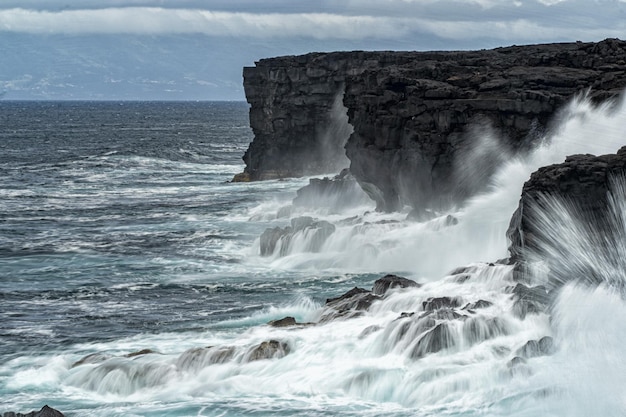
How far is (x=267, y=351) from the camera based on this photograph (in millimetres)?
27359

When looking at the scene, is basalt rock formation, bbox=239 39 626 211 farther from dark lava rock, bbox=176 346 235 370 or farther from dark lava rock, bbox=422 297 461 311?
dark lava rock, bbox=176 346 235 370

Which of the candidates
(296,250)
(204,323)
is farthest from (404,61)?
(204,323)

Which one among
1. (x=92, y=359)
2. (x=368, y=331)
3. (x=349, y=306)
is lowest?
(x=92, y=359)

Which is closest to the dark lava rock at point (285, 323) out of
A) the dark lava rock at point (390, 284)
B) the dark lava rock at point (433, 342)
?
the dark lava rock at point (390, 284)

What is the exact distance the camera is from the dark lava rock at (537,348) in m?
24.7

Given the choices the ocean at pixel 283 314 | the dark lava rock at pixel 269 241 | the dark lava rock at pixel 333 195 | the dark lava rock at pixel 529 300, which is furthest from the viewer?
the dark lava rock at pixel 333 195

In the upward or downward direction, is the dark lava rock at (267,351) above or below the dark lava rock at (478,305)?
below

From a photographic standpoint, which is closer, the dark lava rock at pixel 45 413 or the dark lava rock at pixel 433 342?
the dark lava rock at pixel 45 413

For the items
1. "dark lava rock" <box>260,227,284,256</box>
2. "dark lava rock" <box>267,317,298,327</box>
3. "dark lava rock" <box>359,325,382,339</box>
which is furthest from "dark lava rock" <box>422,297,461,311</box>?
"dark lava rock" <box>260,227,284,256</box>

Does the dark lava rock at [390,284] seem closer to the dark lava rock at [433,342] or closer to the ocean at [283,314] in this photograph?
the ocean at [283,314]

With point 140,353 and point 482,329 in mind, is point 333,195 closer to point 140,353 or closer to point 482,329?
point 140,353

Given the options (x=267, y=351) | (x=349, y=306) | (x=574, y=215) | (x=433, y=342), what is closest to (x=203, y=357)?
(x=267, y=351)

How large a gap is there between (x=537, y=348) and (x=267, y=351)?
6.94 metres

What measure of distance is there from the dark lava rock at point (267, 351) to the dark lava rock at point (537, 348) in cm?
611
